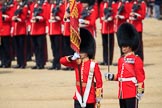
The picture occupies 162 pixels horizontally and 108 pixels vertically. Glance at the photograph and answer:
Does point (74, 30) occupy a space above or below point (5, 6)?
above

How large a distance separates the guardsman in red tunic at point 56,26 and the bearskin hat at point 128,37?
722 centimetres

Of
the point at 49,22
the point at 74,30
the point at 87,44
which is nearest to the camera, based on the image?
the point at 74,30

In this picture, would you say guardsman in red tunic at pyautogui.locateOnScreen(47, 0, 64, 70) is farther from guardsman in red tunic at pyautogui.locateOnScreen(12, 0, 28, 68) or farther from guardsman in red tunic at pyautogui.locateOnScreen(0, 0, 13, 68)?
guardsman in red tunic at pyautogui.locateOnScreen(0, 0, 13, 68)

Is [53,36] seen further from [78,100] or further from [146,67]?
[78,100]

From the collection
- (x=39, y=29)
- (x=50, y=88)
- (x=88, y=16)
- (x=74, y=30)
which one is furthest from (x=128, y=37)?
(x=39, y=29)

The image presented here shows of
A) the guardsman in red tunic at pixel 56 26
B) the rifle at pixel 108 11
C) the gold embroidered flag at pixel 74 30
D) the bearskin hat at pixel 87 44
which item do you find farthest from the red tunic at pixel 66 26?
the gold embroidered flag at pixel 74 30

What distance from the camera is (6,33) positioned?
18.7 meters

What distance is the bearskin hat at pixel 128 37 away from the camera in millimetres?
10164

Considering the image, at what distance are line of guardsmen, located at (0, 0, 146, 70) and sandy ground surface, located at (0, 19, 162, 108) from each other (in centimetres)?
55

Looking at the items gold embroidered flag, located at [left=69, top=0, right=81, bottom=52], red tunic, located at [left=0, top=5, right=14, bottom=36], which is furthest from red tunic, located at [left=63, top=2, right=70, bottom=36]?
gold embroidered flag, located at [left=69, top=0, right=81, bottom=52]

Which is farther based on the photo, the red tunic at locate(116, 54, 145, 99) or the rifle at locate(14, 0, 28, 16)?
the rifle at locate(14, 0, 28, 16)

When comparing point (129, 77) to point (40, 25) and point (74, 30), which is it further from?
point (40, 25)

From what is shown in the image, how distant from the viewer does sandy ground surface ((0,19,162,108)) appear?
43.0 ft

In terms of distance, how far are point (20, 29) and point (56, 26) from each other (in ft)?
3.71
